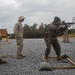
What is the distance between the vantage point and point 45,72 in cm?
1026

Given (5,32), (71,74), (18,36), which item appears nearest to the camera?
(71,74)

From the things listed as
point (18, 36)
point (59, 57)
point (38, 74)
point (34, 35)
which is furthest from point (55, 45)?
point (34, 35)

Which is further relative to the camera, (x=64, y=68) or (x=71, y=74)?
(x=64, y=68)

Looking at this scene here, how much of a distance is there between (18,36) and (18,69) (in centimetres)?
372

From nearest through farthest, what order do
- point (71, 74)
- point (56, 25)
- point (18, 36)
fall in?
point (71, 74)
point (56, 25)
point (18, 36)

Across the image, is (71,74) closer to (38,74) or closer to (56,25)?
(38,74)

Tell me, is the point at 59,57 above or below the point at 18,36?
below

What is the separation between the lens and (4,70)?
35.6ft

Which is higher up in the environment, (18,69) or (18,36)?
(18,36)

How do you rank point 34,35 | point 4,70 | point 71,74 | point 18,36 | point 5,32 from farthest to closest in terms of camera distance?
point 34,35
point 5,32
point 18,36
point 4,70
point 71,74

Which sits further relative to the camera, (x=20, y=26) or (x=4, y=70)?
(x=20, y=26)

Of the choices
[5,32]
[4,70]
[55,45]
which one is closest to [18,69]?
[4,70]

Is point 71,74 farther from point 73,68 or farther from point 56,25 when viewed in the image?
point 56,25

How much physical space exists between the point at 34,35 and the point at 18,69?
46.5 m
